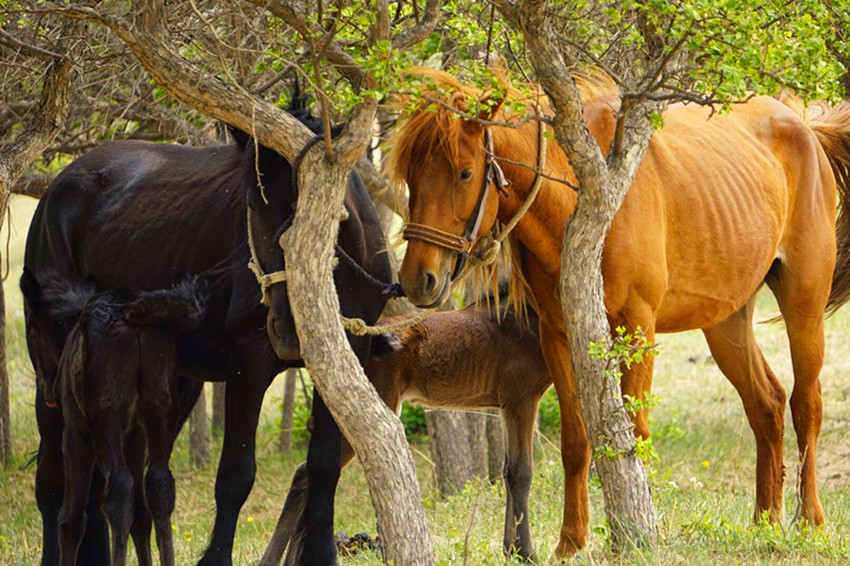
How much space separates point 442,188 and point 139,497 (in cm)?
213

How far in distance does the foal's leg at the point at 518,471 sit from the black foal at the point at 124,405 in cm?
186

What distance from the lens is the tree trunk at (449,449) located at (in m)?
10.0

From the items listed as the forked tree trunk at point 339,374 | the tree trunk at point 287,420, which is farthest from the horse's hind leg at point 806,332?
the tree trunk at point 287,420

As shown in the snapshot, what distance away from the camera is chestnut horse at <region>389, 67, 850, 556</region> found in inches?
187

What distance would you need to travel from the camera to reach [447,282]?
4.70m

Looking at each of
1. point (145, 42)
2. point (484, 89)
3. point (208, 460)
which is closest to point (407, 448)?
point (484, 89)

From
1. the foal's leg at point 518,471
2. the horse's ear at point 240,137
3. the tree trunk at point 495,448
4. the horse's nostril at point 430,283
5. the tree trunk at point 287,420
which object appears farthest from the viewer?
the tree trunk at point 287,420

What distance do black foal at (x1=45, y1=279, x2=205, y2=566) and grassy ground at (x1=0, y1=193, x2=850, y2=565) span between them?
1.33m

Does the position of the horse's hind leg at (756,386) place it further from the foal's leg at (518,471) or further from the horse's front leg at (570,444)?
the horse's front leg at (570,444)

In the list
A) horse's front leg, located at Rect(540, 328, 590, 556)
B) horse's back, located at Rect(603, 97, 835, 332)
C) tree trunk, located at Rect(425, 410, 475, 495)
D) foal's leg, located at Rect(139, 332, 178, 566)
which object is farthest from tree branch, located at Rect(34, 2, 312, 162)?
tree trunk, located at Rect(425, 410, 475, 495)

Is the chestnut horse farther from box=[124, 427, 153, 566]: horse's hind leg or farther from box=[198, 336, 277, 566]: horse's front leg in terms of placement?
box=[124, 427, 153, 566]: horse's hind leg

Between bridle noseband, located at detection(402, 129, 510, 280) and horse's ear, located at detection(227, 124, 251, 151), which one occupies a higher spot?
horse's ear, located at detection(227, 124, 251, 151)

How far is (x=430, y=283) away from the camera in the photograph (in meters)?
4.61

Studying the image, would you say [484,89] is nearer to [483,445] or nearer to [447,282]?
[447,282]
